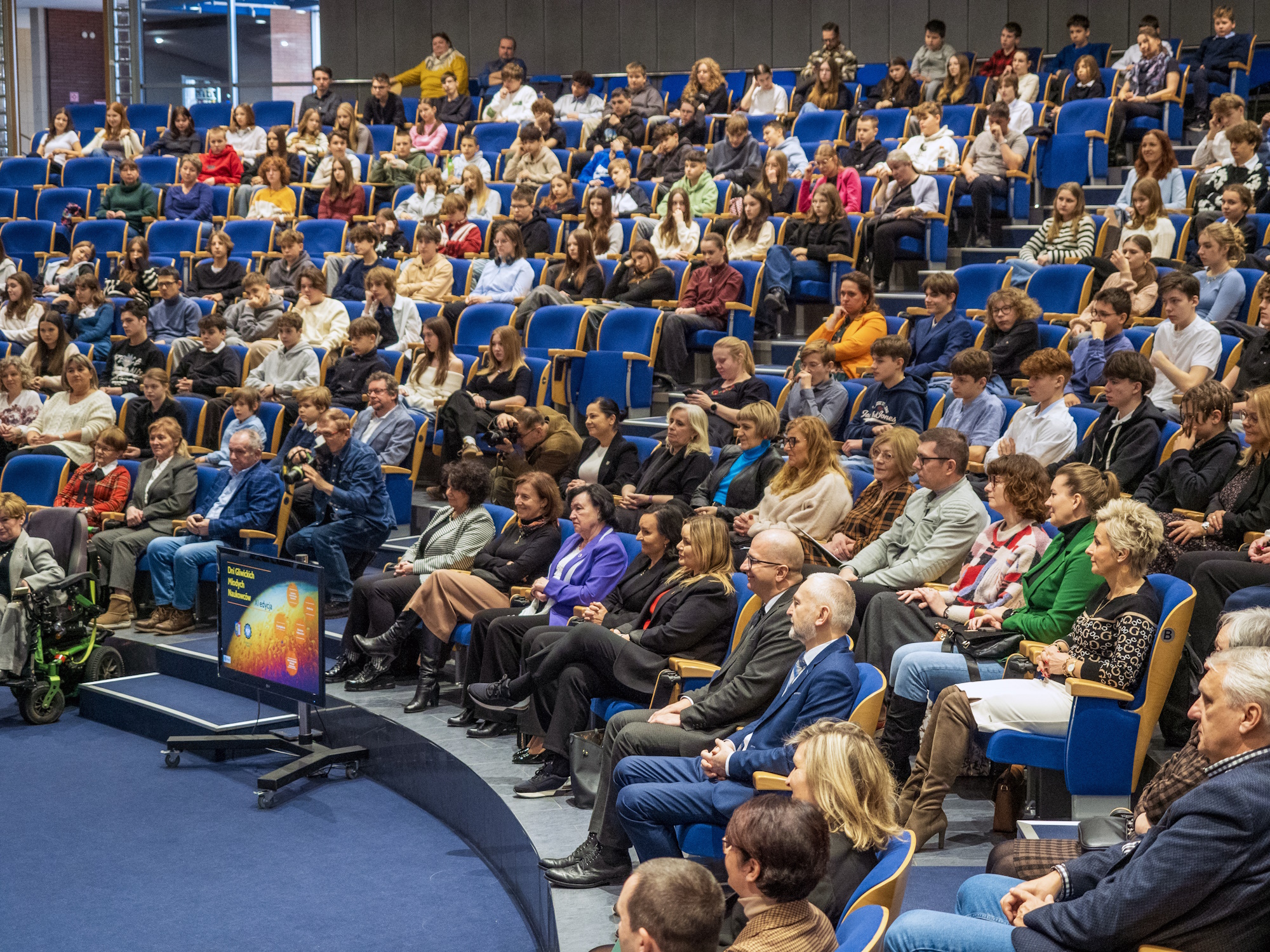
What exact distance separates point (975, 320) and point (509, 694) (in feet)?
10.3

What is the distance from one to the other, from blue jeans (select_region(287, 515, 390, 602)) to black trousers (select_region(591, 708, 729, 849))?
8.74 feet

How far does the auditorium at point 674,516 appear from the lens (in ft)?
10.2

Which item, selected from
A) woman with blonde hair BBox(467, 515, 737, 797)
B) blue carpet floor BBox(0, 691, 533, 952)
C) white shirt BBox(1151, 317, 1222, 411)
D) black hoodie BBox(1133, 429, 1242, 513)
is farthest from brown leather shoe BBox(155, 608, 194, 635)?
white shirt BBox(1151, 317, 1222, 411)

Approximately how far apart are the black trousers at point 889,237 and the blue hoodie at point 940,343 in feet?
4.49

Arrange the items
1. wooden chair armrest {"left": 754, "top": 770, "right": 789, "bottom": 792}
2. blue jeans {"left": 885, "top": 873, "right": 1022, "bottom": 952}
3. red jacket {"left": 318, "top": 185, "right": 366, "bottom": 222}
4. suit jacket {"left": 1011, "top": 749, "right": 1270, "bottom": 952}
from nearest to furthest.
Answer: suit jacket {"left": 1011, "top": 749, "right": 1270, "bottom": 952}, blue jeans {"left": 885, "top": 873, "right": 1022, "bottom": 952}, wooden chair armrest {"left": 754, "top": 770, "right": 789, "bottom": 792}, red jacket {"left": 318, "top": 185, "right": 366, "bottom": 222}

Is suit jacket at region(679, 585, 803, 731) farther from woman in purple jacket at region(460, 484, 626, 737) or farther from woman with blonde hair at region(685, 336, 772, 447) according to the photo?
woman with blonde hair at region(685, 336, 772, 447)

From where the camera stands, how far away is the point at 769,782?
9.70 ft

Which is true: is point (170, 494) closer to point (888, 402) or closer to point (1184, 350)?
point (888, 402)

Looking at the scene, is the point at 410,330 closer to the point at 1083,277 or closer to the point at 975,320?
the point at 975,320

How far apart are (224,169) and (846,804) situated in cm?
960

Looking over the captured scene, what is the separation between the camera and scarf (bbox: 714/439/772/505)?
518 centimetres

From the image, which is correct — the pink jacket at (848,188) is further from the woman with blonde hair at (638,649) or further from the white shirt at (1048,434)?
the woman with blonde hair at (638,649)

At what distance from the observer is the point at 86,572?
5.65 metres

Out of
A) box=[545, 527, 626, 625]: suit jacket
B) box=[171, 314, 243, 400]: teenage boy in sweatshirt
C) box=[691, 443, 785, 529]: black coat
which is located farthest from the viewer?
box=[171, 314, 243, 400]: teenage boy in sweatshirt
